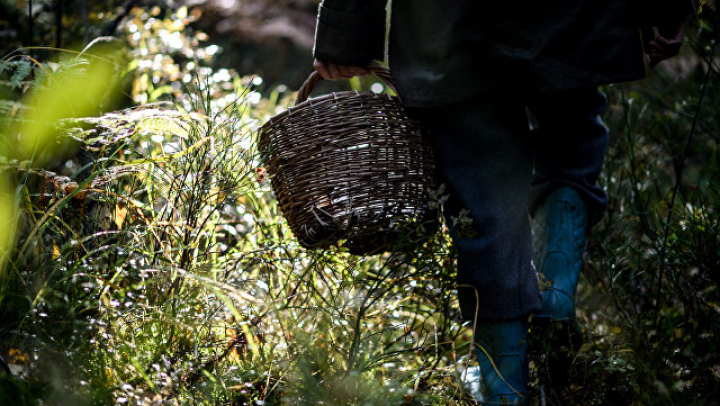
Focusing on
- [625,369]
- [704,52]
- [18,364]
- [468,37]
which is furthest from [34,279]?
[704,52]

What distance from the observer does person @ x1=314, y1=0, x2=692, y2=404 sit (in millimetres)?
1472

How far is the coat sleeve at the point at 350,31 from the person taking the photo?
5.23ft

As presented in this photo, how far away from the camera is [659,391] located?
47.2 inches

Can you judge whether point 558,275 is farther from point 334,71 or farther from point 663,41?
point 334,71

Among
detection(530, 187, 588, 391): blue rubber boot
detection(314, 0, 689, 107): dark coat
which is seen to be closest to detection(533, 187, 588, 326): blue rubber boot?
→ detection(530, 187, 588, 391): blue rubber boot

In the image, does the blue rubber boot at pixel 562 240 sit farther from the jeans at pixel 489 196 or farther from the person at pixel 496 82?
the jeans at pixel 489 196

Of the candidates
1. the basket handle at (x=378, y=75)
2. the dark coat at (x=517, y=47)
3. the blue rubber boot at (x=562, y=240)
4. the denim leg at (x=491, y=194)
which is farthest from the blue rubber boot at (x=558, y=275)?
the basket handle at (x=378, y=75)

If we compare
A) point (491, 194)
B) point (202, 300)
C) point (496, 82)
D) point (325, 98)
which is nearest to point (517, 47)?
point (496, 82)

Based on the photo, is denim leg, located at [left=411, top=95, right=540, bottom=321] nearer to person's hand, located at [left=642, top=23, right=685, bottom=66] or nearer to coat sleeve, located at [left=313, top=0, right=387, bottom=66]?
coat sleeve, located at [left=313, top=0, right=387, bottom=66]

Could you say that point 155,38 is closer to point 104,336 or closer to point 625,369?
point 104,336

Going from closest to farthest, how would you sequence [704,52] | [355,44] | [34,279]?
[34,279], [355,44], [704,52]

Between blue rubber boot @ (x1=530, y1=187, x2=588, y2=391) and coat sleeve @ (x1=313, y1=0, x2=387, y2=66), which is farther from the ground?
coat sleeve @ (x1=313, y1=0, x2=387, y2=66)

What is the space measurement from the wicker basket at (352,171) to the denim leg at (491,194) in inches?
3.5

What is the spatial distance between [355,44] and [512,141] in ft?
1.57
